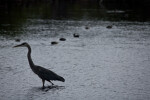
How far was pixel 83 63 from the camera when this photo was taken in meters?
30.1

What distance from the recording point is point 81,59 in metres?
31.9

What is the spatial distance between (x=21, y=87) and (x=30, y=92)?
4.35 ft

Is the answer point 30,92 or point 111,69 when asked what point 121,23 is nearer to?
point 111,69

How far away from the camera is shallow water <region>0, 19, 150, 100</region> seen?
20.9m

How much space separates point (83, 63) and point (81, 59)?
1.80 metres

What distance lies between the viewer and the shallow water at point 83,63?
20.9m

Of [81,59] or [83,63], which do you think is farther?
[81,59]

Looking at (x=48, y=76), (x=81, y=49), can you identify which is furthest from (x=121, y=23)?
(x=48, y=76)

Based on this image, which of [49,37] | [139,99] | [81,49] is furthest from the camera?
[49,37]

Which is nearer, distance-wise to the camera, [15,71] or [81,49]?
[15,71]

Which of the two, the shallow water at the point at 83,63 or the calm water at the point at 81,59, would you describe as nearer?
the shallow water at the point at 83,63

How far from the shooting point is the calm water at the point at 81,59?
69.0 ft

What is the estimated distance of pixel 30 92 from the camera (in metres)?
20.9

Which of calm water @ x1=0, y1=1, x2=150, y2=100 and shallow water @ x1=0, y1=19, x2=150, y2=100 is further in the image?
calm water @ x1=0, y1=1, x2=150, y2=100
